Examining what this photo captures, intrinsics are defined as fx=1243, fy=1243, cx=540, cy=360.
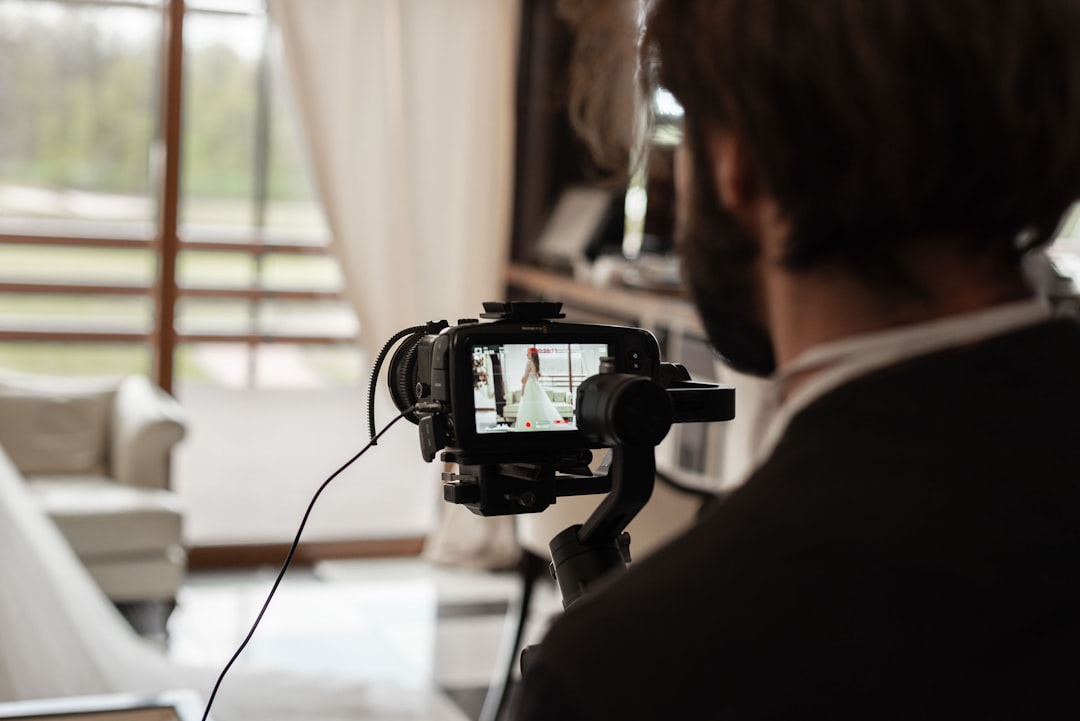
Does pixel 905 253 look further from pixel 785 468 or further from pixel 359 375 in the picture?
pixel 359 375

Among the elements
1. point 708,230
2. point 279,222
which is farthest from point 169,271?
point 708,230

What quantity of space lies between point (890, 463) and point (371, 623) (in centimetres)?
342

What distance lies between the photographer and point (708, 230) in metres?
0.71

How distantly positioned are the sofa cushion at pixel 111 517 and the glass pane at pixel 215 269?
36.3 inches

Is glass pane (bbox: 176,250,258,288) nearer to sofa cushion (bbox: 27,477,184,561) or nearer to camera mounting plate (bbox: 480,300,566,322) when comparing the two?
sofa cushion (bbox: 27,477,184,561)

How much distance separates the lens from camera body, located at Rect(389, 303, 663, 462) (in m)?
1.03

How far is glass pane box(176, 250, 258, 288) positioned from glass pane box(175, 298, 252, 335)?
61mm

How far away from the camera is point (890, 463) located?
63 cm

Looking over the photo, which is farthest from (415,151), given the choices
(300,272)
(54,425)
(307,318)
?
(54,425)

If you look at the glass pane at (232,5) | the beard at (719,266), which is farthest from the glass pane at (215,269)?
the beard at (719,266)

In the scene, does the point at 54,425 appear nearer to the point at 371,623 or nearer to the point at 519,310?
the point at 371,623

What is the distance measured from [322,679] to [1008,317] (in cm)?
295

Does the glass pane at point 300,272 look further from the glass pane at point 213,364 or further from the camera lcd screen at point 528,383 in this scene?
the camera lcd screen at point 528,383

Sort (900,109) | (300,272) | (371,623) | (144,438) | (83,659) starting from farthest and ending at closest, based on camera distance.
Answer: (300,272) → (371,623) → (144,438) → (83,659) → (900,109)
